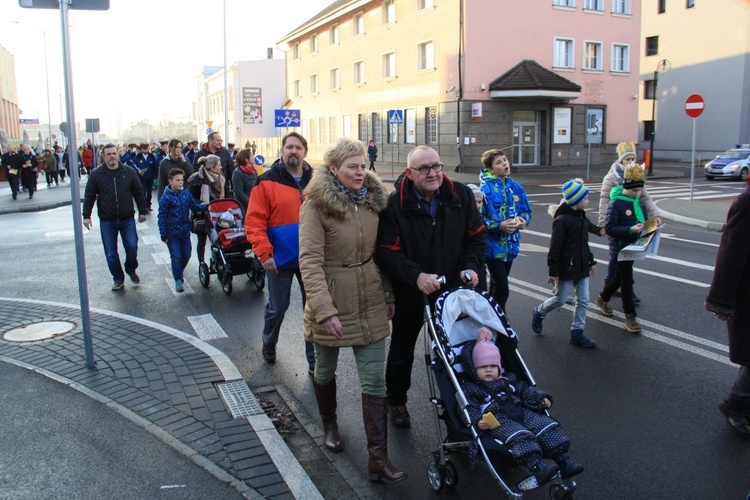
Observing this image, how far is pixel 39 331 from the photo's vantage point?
6695 millimetres

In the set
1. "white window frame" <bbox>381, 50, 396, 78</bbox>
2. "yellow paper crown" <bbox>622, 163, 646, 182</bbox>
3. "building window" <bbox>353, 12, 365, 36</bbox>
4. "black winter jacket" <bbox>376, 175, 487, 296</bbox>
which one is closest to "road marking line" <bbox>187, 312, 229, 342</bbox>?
"black winter jacket" <bbox>376, 175, 487, 296</bbox>

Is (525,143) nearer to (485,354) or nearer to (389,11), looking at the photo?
(389,11)

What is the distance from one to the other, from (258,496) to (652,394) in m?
3.21

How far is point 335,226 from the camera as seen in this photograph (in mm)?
3994

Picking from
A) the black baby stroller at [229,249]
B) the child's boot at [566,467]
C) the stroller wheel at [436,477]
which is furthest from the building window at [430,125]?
the child's boot at [566,467]

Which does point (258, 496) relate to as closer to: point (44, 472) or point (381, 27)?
point (44, 472)

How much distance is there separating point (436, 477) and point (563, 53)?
3474 centimetres

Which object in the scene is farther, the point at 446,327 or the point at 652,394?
the point at 652,394

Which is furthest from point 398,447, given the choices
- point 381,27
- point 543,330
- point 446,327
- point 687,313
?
point 381,27

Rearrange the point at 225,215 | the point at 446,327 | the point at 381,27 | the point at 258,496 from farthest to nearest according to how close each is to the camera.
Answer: the point at 381,27, the point at 225,215, the point at 446,327, the point at 258,496

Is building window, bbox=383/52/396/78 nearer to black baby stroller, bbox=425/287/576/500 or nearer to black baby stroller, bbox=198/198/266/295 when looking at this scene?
black baby stroller, bbox=198/198/266/295

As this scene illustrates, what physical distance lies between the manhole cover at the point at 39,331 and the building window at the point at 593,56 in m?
34.0

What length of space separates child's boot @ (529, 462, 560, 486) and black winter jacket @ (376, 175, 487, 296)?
4.35ft

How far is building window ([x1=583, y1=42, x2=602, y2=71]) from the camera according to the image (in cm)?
3572
